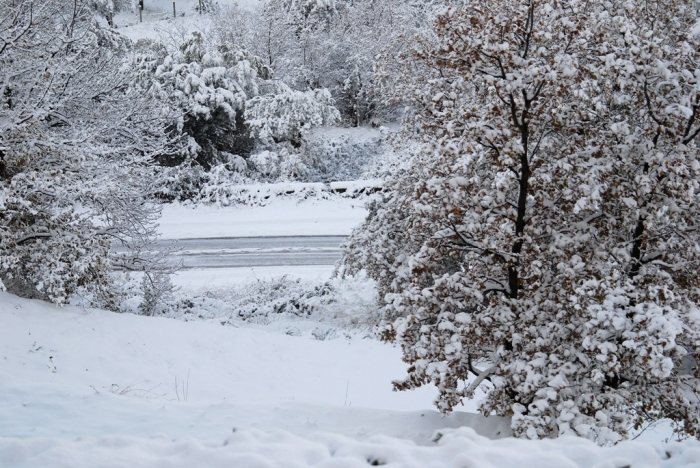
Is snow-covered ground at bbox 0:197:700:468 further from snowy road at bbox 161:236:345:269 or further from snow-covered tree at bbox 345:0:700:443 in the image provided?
snow-covered tree at bbox 345:0:700:443

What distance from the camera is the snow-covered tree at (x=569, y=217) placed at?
559cm

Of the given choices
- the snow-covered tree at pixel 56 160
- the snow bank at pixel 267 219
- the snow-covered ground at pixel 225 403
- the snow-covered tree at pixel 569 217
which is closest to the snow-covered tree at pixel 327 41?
the snow bank at pixel 267 219

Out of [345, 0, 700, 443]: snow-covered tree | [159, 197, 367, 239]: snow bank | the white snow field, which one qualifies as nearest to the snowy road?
[159, 197, 367, 239]: snow bank

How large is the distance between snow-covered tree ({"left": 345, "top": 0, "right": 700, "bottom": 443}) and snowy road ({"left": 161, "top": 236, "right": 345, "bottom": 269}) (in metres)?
11.0

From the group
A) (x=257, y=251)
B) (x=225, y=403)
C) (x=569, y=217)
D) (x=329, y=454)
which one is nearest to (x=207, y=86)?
(x=257, y=251)

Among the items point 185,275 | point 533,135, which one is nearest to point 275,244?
point 185,275

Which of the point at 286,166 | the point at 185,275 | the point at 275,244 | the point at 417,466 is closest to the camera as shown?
the point at 417,466

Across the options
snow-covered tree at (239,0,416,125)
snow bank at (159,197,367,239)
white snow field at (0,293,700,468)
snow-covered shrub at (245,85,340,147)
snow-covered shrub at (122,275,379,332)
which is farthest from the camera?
snow-covered tree at (239,0,416,125)

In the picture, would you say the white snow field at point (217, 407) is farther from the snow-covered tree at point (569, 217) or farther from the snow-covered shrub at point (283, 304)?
→ the snow-covered shrub at point (283, 304)

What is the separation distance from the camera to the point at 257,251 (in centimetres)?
1795

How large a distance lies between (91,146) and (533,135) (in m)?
8.67

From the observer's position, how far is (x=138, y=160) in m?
11.9

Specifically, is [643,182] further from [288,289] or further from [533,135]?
[288,289]

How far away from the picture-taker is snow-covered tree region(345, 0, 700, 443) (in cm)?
559
